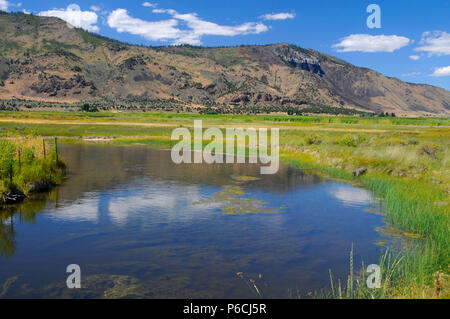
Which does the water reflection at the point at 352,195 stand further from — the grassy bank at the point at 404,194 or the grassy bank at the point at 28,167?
the grassy bank at the point at 28,167

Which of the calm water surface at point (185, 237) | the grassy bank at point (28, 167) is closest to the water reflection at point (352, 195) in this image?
the calm water surface at point (185, 237)

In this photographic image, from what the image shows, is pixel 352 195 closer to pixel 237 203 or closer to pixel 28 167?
pixel 237 203

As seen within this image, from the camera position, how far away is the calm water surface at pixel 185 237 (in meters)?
11.2

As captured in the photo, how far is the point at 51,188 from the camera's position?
23.5 m

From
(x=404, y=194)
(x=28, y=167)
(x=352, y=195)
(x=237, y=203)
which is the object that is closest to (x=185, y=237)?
(x=237, y=203)

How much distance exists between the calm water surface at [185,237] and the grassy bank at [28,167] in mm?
1261

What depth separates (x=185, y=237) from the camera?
15.0m

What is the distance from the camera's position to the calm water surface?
11156mm

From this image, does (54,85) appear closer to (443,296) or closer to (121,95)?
(121,95)

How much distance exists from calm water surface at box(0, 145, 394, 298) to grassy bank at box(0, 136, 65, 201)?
126 centimetres

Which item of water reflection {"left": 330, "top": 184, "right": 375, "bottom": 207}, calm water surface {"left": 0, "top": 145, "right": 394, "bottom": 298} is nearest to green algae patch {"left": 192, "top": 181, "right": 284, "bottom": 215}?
calm water surface {"left": 0, "top": 145, "right": 394, "bottom": 298}

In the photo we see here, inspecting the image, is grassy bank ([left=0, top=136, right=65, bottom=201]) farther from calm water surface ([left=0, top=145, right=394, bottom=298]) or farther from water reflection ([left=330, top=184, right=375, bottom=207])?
water reflection ([left=330, top=184, right=375, bottom=207])

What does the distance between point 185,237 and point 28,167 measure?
41.2 ft
